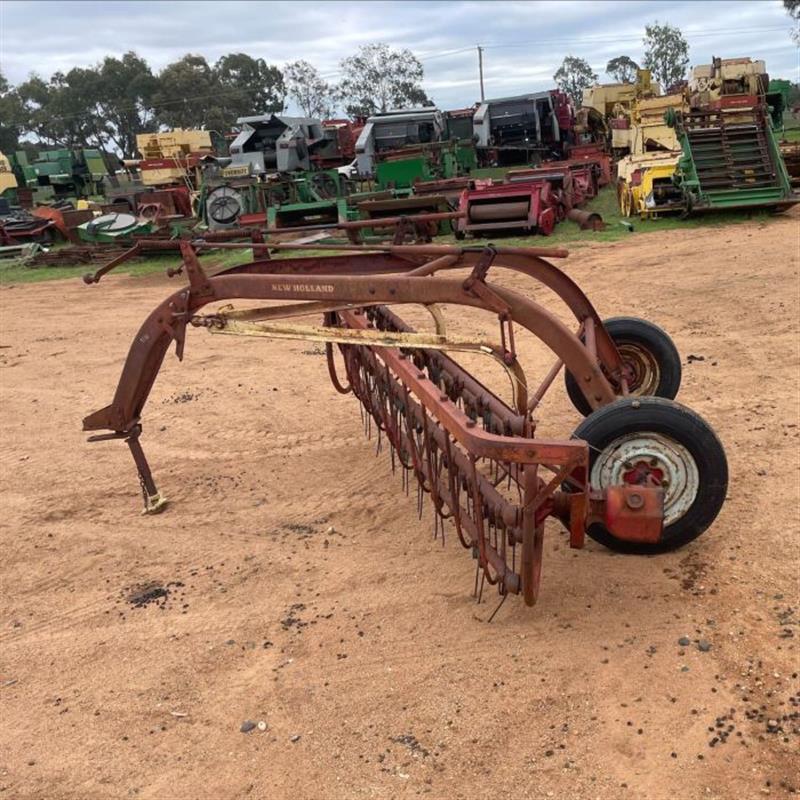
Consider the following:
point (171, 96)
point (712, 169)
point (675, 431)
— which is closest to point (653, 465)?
point (675, 431)

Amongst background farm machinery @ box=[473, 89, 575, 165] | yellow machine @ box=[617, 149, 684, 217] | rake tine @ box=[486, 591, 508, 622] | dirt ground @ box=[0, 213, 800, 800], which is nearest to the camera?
dirt ground @ box=[0, 213, 800, 800]

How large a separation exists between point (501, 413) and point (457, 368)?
682 mm

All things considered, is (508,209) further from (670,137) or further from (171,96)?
(171,96)

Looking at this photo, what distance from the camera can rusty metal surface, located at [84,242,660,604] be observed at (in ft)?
8.59

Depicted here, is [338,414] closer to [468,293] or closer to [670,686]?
[468,293]

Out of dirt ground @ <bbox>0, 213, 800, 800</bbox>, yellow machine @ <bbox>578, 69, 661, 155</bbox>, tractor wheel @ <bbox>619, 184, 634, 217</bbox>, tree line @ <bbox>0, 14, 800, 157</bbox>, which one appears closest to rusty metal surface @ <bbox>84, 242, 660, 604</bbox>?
dirt ground @ <bbox>0, 213, 800, 800</bbox>

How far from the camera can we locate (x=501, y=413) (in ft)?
9.98

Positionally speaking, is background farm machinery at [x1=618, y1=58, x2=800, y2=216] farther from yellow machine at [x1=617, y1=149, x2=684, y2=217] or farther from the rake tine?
the rake tine

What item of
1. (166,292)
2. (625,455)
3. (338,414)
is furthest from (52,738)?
(166,292)

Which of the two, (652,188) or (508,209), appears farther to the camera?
(652,188)

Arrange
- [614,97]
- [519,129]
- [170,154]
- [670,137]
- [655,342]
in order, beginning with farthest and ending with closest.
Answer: [170,154] < [614,97] < [519,129] < [670,137] < [655,342]

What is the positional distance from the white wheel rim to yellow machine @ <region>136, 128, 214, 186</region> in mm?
19841

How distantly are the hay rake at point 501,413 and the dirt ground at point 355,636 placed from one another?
26 cm

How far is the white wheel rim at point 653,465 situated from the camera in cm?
290
